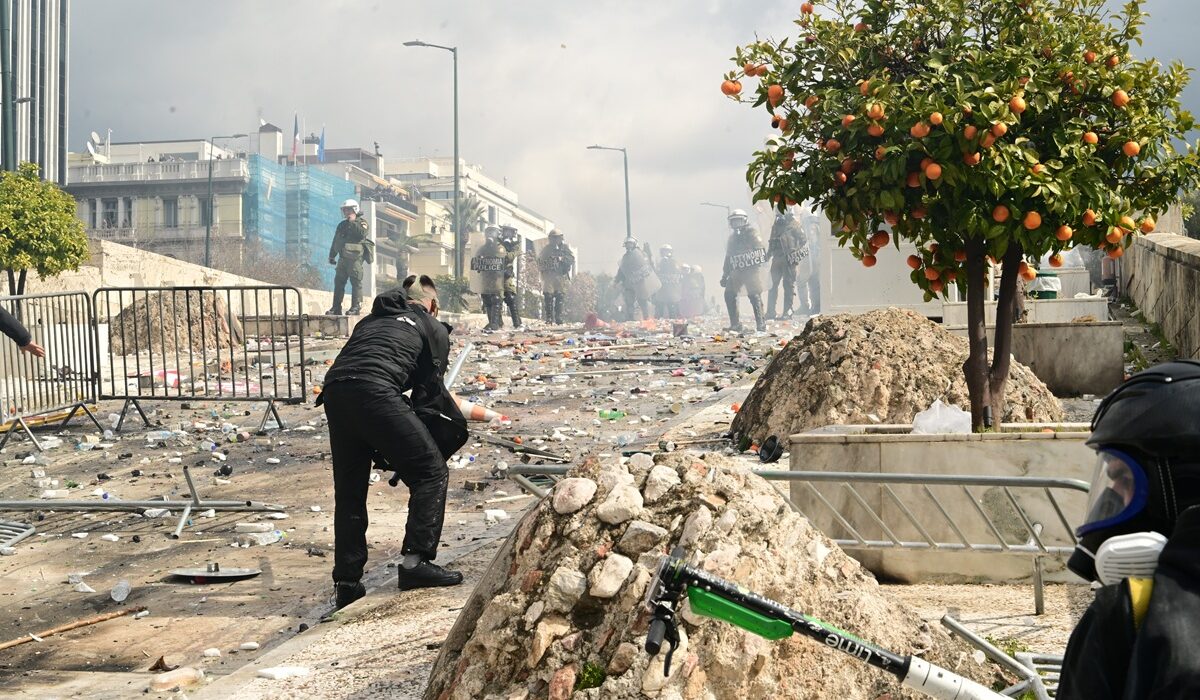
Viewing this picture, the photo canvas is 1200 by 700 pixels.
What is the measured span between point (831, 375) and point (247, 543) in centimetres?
394

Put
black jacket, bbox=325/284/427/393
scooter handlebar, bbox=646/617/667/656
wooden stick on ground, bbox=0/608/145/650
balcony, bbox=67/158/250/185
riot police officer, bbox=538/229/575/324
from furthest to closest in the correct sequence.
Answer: balcony, bbox=67/158/250/185 < riot police officer, bbox=538/229/575/324 < black jacket, bbox=325/284/427/393 < wooden stick on ground, bbox=0/608/145/650 < scooter handlebar, bbox=646/617/667/656

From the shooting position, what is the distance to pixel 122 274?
1178 inches

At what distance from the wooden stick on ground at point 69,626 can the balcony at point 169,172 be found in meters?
70.5

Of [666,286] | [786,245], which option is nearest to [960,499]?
[786,245]

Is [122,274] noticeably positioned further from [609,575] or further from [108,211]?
[108,211]

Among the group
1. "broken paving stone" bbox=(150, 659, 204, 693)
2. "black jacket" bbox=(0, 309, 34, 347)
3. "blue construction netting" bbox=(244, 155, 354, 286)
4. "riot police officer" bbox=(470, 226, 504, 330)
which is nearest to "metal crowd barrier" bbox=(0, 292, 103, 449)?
"black jacket" bbox=(0, 309, 34, 347)

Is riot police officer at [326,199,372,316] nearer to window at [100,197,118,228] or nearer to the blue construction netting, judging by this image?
the blue construction netting

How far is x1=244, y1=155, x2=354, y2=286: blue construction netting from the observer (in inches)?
2867

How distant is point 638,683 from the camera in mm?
3033

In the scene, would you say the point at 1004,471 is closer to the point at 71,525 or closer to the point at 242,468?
the point at 71,525

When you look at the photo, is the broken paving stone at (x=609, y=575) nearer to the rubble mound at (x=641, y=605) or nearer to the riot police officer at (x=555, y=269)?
the rubble mound at (x=641, y=605)

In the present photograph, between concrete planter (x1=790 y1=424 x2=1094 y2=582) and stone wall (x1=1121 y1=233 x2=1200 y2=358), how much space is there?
5.44 m

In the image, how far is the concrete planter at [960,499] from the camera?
512 centimetres

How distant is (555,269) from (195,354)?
16171mm
